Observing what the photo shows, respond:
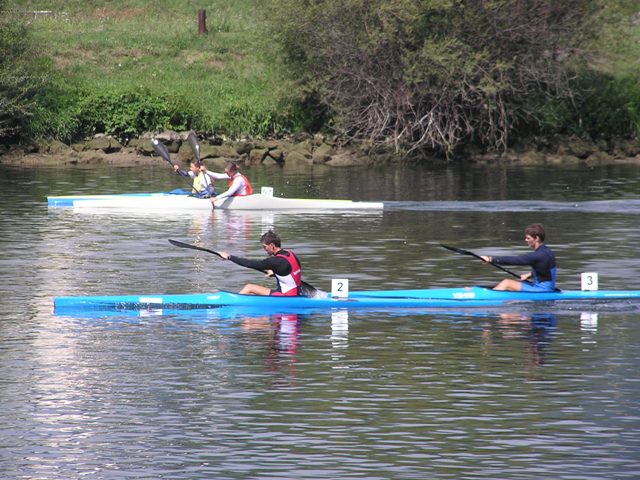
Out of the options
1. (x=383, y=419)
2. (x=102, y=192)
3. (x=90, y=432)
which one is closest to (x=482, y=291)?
(x=383, y=419)

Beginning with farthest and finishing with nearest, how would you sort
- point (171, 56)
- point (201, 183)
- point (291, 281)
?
point (171, 56)
point (201, 183)
point (291, 281)

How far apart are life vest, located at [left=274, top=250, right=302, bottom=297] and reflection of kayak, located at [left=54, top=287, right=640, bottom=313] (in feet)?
0.29

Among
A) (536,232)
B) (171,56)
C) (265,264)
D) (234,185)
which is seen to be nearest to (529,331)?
(536,232)

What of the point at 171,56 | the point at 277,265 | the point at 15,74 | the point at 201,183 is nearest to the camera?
the point at 277,265

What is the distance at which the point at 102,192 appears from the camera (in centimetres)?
3750

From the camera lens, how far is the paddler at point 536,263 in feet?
64.2

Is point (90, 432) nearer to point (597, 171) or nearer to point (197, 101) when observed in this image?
point (597, 171)

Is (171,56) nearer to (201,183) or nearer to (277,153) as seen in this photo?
(277,153)

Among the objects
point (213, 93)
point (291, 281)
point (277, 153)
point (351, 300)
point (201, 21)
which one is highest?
point (201, 21)

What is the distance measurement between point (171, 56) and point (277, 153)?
31.4ft

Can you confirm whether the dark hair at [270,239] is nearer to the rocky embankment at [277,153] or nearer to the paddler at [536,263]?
the paddler at [536,263]

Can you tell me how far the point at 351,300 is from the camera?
64.2ft

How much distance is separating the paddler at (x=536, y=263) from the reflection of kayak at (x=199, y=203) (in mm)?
13201

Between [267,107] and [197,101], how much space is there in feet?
8.90
